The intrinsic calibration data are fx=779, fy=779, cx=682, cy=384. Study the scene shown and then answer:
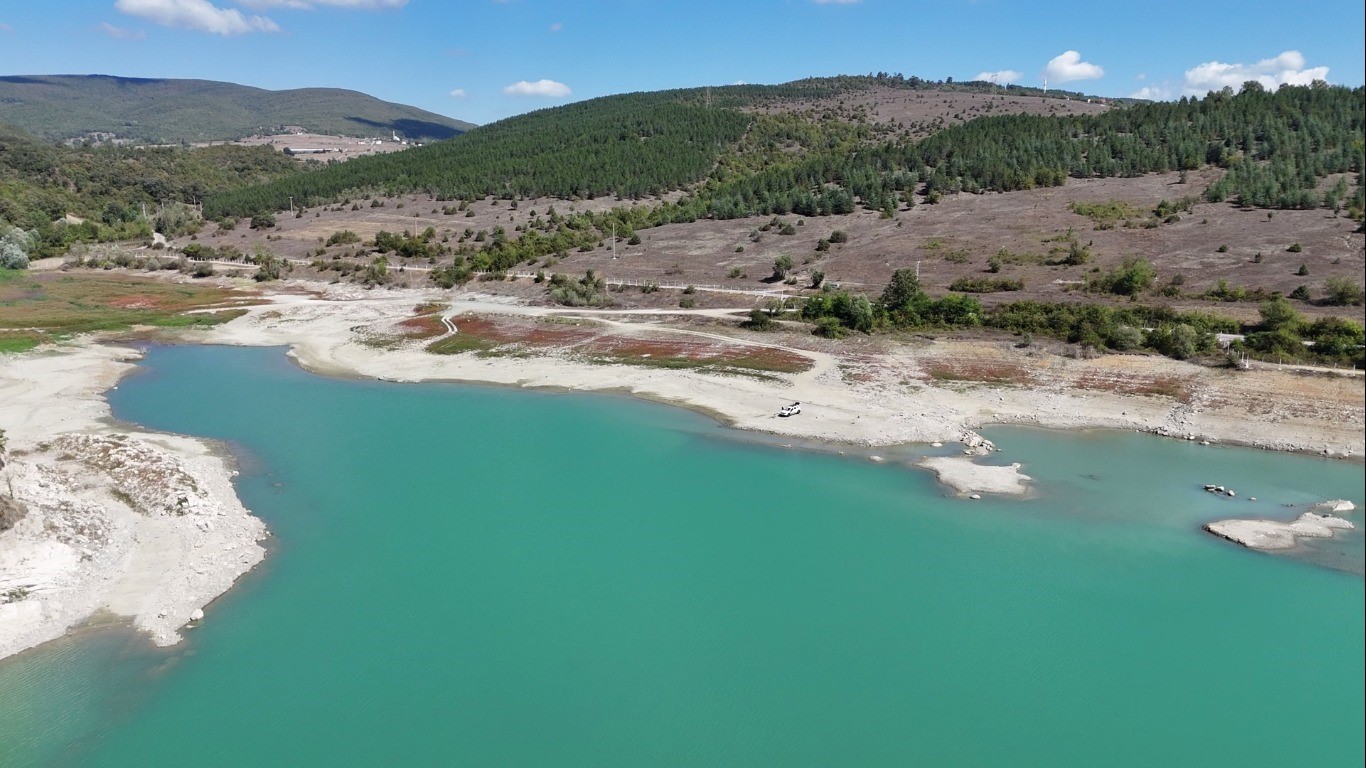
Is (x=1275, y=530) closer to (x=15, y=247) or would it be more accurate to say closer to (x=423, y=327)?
(x=423, y=327)

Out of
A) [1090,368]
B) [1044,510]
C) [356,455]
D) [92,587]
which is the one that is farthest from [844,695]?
[1090,368]

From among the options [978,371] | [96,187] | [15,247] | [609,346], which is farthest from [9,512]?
[96,187]

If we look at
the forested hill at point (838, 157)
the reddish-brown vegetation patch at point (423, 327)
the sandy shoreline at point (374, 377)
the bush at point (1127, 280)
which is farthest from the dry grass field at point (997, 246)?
the reddish-brown vegetation patch at point (423, 327)

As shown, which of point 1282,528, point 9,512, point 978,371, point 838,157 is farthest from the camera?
point 838,157

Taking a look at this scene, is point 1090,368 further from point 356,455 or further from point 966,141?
point 966,141

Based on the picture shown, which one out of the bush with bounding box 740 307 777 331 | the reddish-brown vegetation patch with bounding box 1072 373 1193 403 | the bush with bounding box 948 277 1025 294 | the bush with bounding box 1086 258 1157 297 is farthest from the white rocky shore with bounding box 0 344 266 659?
the bush with bounding box 1086 258 1157 297

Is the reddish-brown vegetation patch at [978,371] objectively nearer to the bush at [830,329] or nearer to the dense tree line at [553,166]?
the bush at [830,329]

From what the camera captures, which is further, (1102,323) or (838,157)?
(838,157)
